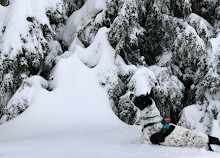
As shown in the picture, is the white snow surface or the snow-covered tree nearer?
the white snow surface

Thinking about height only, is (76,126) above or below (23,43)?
below

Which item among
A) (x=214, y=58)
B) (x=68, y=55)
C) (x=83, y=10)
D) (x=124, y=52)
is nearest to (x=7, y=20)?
(x=68, y=55)

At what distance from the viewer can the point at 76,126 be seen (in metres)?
4.98

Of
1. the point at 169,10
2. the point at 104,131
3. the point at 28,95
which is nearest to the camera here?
the point at 104,131

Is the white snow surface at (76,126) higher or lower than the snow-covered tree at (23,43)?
lower

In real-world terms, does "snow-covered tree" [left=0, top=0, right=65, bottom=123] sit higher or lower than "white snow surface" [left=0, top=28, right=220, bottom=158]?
higher

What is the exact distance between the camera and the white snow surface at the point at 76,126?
3.08m

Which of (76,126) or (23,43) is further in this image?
(23,43)

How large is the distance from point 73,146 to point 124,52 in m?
3.55

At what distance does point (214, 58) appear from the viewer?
561 centimetres

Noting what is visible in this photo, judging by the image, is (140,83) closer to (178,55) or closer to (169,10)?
(178,55)

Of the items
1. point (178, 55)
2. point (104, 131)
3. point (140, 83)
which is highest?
point (178, 55)

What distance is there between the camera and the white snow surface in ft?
10.1

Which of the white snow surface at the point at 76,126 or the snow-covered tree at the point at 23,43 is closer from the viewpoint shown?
the white snow surface at the point at 76,126
